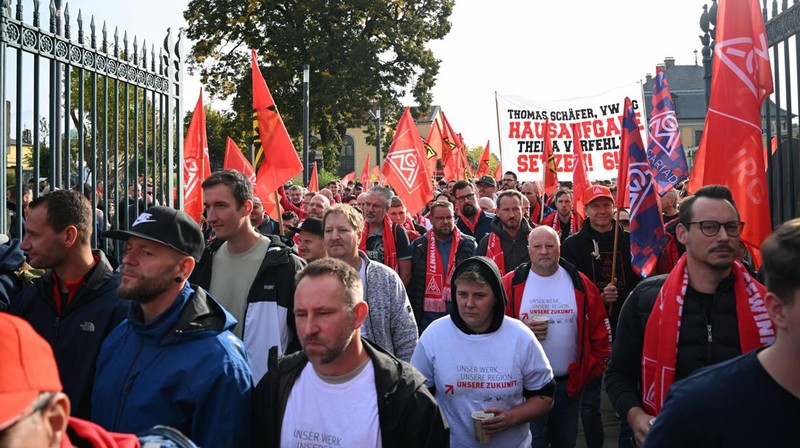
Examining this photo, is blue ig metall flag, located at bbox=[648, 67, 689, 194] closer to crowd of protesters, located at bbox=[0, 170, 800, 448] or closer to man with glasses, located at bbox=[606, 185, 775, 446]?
crowd of protesters, located at bbox=[0, 170, 800, 448]

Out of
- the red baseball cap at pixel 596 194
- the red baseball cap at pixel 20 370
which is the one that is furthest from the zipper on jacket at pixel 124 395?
the red baseball cap at pixel 596 194

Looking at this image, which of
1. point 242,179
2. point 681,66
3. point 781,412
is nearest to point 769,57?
point 242,179

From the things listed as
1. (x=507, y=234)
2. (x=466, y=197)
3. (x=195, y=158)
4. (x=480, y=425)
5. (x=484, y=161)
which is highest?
(x=484, y=161)

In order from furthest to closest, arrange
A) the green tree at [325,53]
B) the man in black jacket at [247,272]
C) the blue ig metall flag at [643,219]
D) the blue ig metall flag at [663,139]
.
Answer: the green tree at [325,53], the blue ig metall flag at [663,139], the blue ig metall flag at [643,219], the man in black jacket at [247,272]

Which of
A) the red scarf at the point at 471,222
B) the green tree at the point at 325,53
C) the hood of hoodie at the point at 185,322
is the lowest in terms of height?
the hood of hoodie at the point at 185,322

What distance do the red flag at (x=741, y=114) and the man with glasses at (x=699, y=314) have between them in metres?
1.19

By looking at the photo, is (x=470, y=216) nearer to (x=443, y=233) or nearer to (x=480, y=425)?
(x=443, y=233)

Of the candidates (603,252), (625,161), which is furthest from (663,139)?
(625,161)

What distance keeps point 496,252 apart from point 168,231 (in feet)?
15.7

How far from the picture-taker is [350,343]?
3.10 metres

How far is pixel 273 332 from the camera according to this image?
15.1 feet

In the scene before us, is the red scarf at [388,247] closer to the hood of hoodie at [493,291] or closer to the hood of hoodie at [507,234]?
the hood of hoodie at [507,234]

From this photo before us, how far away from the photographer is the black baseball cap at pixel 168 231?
324cm

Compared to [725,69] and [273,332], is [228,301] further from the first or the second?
[725,69]
